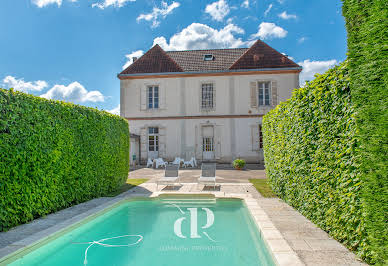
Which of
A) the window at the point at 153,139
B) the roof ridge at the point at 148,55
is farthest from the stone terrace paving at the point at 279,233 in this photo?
the roof ridge at the point at 148,55

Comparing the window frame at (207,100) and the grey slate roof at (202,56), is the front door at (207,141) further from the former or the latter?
the grey slate roof at (202,56)

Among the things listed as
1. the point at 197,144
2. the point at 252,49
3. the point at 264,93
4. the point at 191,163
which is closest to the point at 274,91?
the point at 264,93

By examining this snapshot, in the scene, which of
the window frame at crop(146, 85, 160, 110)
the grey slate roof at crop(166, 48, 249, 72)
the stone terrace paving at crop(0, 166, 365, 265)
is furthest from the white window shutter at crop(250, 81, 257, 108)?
the stone terrace paving at crop(0, 166, 365, 265)

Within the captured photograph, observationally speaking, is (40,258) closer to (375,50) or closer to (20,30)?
(375,50)

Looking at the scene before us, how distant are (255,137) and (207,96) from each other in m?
4.40

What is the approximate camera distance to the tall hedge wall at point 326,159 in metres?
2.66

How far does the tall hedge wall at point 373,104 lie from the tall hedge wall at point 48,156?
4801mm

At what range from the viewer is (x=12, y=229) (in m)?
3.70

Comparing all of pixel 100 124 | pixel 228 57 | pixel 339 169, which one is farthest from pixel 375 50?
pixel 228 57

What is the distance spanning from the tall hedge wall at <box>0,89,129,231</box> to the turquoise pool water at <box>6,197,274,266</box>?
96cm

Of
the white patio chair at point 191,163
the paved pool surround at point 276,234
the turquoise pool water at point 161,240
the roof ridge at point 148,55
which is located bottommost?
the turquoise pool water at point 161,240

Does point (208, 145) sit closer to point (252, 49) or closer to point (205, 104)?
point (205, 104)

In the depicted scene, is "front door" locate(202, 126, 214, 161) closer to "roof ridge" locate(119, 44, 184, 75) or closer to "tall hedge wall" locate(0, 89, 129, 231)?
"roof ridge" locate(119, 44, 184, 75)

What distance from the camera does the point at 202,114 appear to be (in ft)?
52.7
